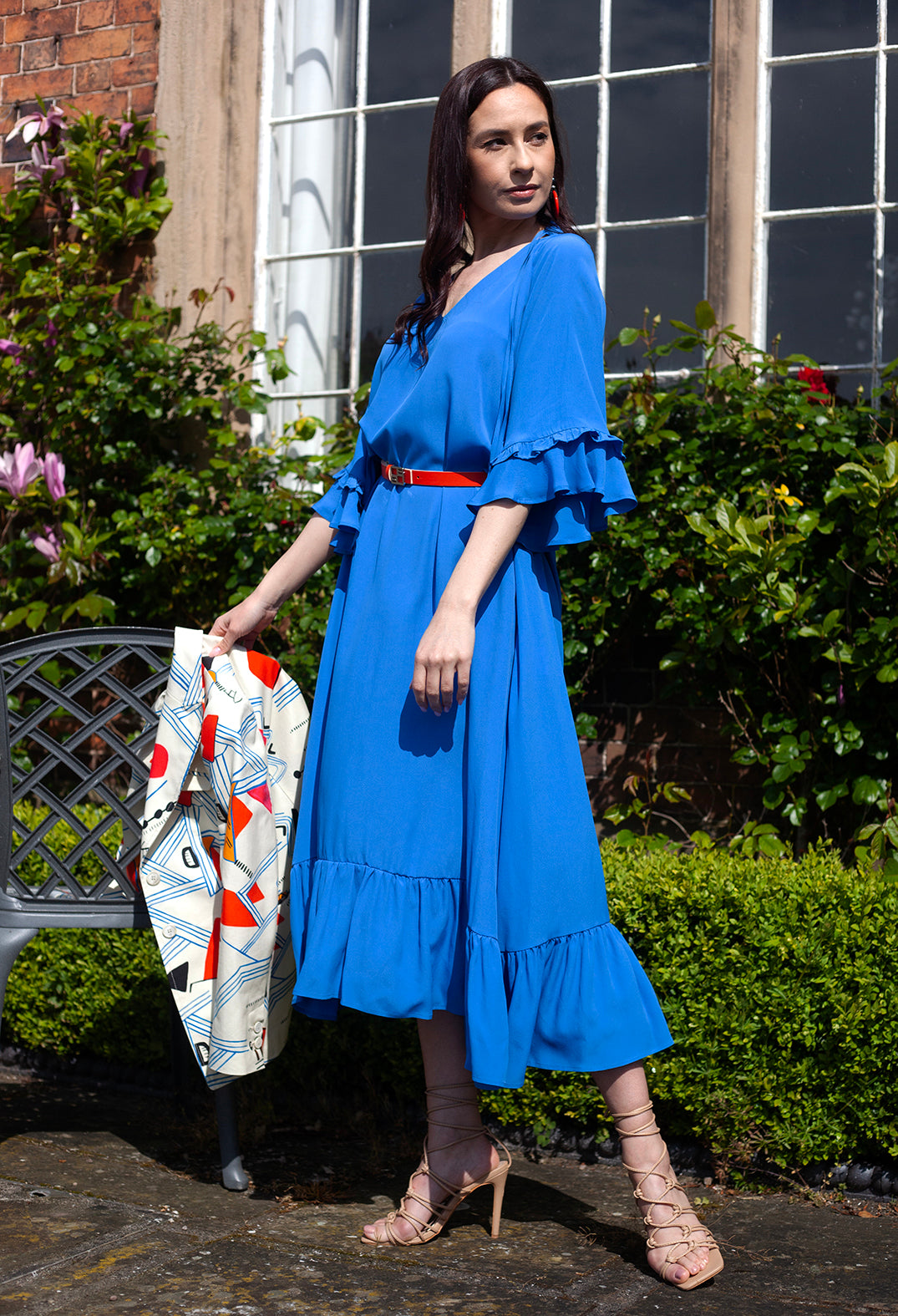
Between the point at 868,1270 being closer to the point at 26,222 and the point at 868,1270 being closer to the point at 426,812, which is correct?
the point at 426,812

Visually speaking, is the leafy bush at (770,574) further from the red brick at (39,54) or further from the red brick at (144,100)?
the red brick at (39,54)

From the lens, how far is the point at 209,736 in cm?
234

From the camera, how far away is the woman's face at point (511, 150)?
6.93ft

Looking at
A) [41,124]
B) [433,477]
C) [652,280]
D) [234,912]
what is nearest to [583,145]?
[652,280]

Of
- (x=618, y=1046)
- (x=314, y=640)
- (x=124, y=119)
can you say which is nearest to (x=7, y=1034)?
(x=314, y=640)

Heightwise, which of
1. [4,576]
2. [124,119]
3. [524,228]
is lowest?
[4,576]

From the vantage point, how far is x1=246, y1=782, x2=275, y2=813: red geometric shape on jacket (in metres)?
Result: 2.34

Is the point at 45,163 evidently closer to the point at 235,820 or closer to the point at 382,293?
the point at 382,293

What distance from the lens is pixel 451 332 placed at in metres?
2.13

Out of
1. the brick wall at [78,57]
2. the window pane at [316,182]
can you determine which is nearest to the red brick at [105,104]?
the brick wall at [78,57]

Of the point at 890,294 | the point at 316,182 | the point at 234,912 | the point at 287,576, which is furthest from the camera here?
the point at 316,182

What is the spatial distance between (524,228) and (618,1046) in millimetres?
1390

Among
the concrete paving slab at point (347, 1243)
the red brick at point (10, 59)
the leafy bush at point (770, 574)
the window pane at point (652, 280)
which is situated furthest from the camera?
the red brick at point (10, 59)

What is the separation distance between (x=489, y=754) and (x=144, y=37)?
3.58 meters
